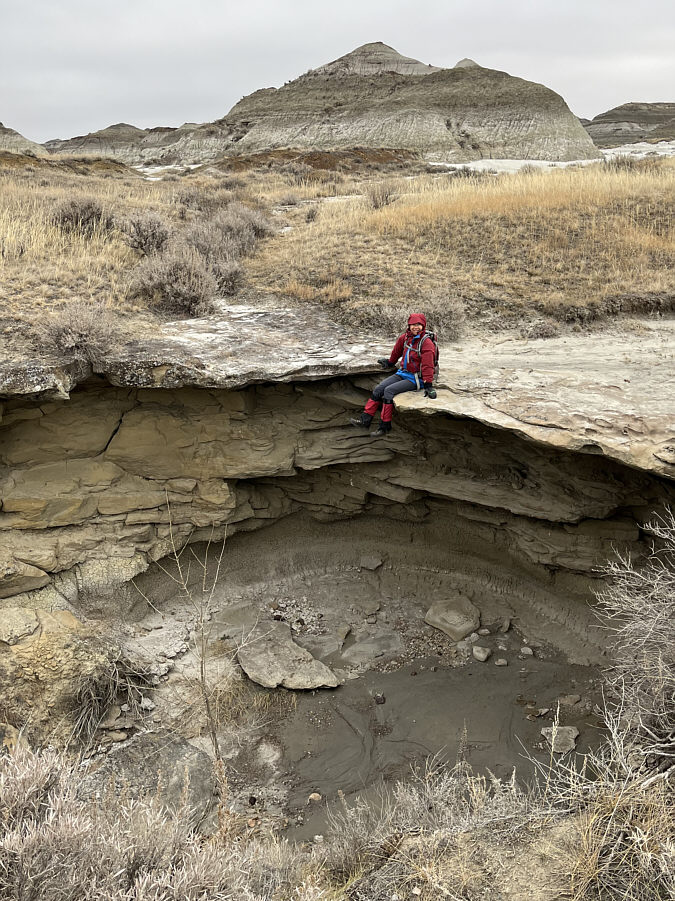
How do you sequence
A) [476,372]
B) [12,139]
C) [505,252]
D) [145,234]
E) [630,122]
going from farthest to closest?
1. [630,122]
2. [12,139]
3. [145,234]
4. [505,252]
5. [476,372]

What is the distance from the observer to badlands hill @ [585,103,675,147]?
52.2 metres

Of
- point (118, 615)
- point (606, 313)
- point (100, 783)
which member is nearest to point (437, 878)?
point (100, 783)

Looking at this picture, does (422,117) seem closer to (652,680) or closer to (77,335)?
(77,335)

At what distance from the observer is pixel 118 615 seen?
7316 mm

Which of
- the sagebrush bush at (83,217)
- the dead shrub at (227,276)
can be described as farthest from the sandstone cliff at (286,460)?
the sagebrush bush at (83,217)

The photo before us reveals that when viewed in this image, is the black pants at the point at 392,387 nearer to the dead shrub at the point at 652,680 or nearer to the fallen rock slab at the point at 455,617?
the dead shrub at the point at 652,680

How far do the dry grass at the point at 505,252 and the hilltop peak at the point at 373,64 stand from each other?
41.3 m

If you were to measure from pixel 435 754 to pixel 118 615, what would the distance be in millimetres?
4101

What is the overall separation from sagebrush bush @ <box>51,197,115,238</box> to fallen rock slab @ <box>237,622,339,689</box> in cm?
730

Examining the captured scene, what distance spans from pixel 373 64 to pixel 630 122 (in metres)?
28.5

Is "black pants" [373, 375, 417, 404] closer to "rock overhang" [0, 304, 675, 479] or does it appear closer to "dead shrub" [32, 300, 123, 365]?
"rock overhang" [0, 304, 675, 479]

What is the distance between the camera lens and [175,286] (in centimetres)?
831

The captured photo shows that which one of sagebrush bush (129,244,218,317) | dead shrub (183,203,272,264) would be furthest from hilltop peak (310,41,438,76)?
sagebrush bush (129,244,218,317)

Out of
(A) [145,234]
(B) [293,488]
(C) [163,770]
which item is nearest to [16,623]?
(C) [163,770]
